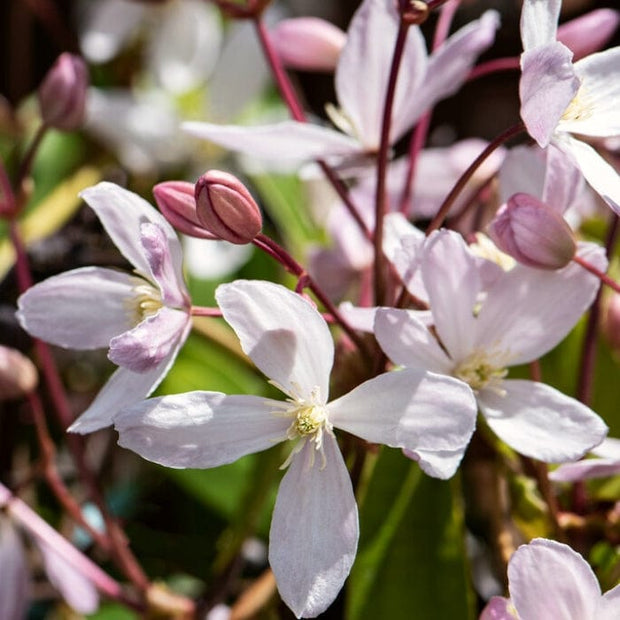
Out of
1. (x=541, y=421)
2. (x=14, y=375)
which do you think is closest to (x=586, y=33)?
(x=541, y=421)

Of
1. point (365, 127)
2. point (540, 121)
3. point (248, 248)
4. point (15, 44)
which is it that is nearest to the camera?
point (540, 121)

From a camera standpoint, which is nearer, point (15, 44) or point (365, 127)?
point (365, 127)

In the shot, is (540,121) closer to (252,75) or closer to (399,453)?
(399,453)

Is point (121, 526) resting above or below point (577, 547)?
below

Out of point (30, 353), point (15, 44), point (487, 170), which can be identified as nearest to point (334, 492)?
point (487, 170)

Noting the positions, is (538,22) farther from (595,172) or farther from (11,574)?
(11,574)

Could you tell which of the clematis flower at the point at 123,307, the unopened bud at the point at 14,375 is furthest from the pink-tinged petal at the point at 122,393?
the unopened bud at the point at 14,375
